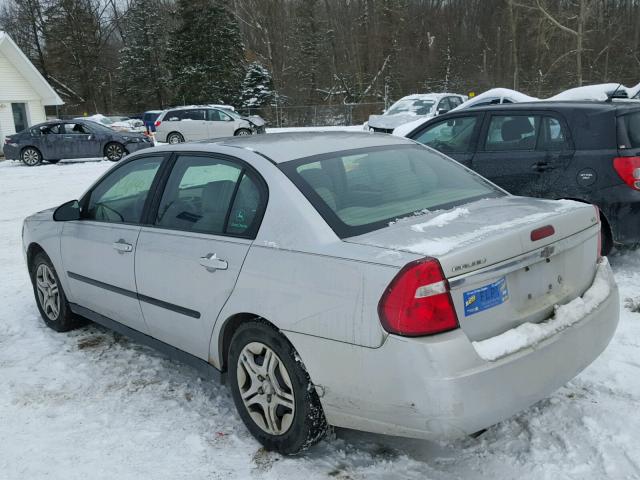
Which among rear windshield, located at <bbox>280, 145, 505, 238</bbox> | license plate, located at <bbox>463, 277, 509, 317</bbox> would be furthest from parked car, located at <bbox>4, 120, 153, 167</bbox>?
license plate, located at <bbox>463, 277, 509, 317</bbox>

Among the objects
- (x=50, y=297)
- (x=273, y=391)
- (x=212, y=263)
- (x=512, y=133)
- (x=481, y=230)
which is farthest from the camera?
(x=512, y=133)

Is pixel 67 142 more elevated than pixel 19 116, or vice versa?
pixel 19 116

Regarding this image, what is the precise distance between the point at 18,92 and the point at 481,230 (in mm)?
31951

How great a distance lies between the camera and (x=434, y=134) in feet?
23.8

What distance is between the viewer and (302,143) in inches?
138

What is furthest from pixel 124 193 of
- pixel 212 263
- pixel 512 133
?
pixel 512 133

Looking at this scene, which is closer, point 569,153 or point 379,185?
point 379,185

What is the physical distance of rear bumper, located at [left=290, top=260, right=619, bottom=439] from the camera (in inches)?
91.9

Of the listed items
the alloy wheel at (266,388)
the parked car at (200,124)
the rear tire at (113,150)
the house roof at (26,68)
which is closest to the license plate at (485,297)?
the alloy wheel at (266,388)

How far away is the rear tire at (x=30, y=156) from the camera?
20.9m

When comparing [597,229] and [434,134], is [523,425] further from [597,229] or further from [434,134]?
[434,134]

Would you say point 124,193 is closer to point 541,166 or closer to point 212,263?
point 212,263

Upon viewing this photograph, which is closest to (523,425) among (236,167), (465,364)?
(465,364)

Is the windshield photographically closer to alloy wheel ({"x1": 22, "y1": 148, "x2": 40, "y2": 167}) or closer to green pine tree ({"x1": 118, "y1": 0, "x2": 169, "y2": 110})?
alloy wheel ({"x1": 22, "y1": 148, "x2": 40, "y2": 167})
